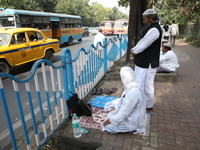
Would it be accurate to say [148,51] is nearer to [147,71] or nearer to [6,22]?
[147,71]

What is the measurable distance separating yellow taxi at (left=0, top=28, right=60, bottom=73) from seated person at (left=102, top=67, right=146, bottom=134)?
4926mm

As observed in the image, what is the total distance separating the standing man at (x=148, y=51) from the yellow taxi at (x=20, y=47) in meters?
4.90

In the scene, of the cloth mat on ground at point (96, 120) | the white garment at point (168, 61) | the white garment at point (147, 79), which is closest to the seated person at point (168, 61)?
the white garment at point (168, 61)

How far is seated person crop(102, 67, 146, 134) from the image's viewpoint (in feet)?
7.83

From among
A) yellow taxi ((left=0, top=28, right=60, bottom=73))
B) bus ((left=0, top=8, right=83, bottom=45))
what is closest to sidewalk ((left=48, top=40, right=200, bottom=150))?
yellow taxi ((left=0, top=28, right=60, bottom=73))

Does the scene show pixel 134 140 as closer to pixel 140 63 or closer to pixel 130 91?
pixel 130 91

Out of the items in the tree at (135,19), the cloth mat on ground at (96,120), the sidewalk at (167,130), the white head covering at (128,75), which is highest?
the tree at (135,19)

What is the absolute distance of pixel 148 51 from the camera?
2.99m

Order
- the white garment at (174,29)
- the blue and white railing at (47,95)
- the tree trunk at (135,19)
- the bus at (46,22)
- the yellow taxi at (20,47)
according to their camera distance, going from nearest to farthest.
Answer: the blue and white railing at (47,95) < the tree trunk at (135,19) < the yellow taxi at (20,47) < the bus at (46,22) < the white garment at (174,29)

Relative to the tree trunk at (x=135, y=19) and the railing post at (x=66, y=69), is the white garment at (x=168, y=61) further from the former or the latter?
the railing post at (x=66, y=69)

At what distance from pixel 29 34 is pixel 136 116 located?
20.0 feet

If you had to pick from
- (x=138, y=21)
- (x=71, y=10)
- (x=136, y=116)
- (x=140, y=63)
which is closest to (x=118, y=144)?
(x=136, y=116)

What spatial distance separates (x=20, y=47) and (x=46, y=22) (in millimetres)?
6593

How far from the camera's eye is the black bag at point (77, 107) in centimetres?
299
